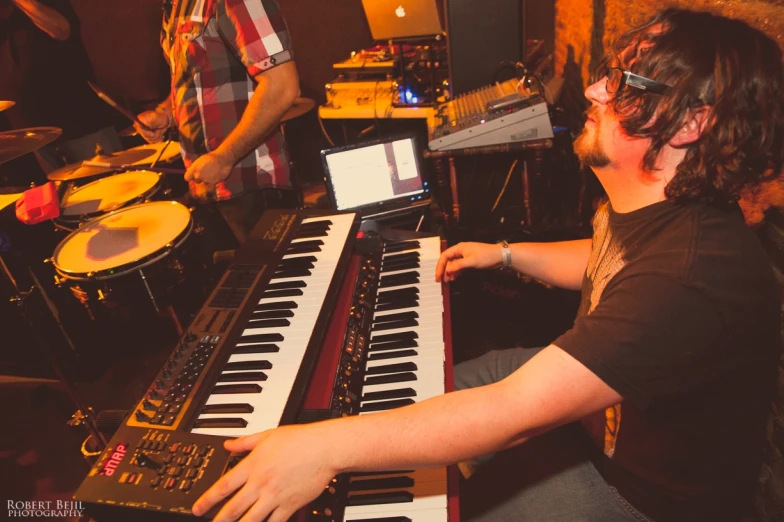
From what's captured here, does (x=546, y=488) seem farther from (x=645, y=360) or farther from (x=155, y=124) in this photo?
(x=155, y=124)

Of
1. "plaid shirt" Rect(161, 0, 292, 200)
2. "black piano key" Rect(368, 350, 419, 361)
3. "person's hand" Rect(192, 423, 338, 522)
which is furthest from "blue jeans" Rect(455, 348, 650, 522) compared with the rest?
"plaid shirt" Rect(161, 0, 292, 200)

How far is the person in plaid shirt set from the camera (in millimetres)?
2213

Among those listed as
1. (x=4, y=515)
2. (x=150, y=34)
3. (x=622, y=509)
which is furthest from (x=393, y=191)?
(x=150, y=34)

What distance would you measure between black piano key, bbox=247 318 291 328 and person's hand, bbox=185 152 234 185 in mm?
909

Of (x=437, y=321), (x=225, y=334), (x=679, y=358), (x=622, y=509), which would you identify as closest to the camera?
(x=679, y=358)

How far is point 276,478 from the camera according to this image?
96 centimetres

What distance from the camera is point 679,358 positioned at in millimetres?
1003

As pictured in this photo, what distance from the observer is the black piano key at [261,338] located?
58.1 inches

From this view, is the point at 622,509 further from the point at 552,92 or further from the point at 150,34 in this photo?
the point at 150,34

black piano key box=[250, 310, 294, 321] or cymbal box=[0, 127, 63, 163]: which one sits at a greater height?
cymbal box=[0, 127, 63, 163]

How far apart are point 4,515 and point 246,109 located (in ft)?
7.56

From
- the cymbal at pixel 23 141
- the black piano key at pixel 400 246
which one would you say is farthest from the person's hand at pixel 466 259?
the cymbal at pixel 23 141

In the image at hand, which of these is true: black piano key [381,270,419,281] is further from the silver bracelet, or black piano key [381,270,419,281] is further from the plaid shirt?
the plaid shirt

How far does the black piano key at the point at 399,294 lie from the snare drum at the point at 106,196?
5.25 ft
